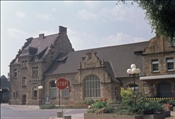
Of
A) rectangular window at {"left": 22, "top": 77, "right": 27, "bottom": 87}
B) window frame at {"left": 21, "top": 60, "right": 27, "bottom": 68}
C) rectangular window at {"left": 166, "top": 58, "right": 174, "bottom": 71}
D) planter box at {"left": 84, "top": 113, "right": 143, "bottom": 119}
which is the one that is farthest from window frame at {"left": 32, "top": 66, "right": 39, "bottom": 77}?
planter box at {"left": 84, "top": 113, "right": 143, "bottom": 119}

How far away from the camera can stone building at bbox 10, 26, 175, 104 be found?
134 ft

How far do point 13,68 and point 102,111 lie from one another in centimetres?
4356

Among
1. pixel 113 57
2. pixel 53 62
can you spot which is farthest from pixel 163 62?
pixel 53 62

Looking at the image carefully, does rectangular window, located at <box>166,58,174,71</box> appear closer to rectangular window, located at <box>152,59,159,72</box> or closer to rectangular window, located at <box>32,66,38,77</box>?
rectangular window, located at <box>152,59,159,72</box>

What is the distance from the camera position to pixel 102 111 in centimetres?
2006

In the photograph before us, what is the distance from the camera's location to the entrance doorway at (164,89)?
37281 millimetres

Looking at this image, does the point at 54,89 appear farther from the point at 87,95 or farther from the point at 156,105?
the point at 156,105

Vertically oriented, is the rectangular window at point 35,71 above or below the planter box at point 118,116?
above

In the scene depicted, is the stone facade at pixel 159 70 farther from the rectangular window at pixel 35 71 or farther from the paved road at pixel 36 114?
the rectangular window at pixel 35 71

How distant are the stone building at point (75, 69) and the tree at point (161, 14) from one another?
20772 millimetres

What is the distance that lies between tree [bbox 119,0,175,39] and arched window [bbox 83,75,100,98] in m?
27.2

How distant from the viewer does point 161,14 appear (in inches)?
632

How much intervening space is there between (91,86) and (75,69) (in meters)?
5.83

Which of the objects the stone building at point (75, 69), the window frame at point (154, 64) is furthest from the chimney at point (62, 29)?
the window frame at point (154, 64)
